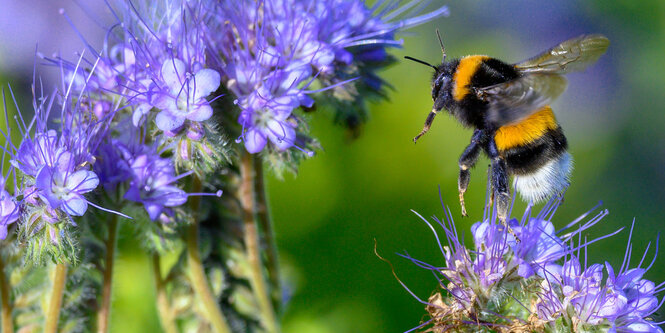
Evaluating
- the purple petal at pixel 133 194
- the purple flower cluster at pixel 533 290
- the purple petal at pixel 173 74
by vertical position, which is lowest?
the purple flower cluster at pixel 533 290

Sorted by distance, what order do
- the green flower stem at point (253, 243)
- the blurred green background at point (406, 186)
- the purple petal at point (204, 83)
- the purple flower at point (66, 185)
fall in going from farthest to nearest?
1. the blurred green background at point (406, 186)
2. the green flower stem at point (253, 243)
3. the purple petal at point (204, 83)
4. the purple flower at point (66, 185)

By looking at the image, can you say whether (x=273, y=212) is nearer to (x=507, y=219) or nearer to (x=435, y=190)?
(x=435, y=190)

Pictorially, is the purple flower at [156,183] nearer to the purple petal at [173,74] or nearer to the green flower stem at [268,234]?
the purple petal at [173,74]

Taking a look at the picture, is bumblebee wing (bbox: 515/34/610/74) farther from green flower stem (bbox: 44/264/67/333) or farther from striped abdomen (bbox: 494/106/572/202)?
green flower stem (bbox: 44/264/67/333)

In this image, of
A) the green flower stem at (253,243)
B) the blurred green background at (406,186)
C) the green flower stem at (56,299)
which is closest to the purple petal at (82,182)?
the green flower stem at (56,299)

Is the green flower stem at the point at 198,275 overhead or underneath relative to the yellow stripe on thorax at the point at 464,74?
underneath

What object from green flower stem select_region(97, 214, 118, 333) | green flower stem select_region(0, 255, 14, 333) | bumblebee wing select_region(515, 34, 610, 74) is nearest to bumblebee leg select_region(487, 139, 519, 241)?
bumblebee wing select_region(515, 34, 610, 74)
